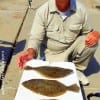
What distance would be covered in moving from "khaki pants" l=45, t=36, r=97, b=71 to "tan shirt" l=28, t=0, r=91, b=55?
0.22 feet

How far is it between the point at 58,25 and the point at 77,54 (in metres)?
0.49

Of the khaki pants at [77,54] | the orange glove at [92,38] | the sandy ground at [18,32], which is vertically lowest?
the sandy ground at [18,32]

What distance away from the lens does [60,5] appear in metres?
4.96

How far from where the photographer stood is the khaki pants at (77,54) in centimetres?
534

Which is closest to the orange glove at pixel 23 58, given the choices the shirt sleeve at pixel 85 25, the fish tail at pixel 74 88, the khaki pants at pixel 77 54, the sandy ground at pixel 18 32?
the fish tail at pixel 74 88

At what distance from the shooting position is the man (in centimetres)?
514

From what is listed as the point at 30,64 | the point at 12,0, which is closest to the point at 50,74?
the point at 30,64

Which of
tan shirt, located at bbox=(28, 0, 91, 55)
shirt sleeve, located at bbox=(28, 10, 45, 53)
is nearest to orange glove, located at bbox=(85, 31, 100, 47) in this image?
tan shirt, located at bbox=(28, 0, 91, 55)

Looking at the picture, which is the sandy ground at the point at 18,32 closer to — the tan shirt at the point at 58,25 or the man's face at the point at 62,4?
the tan shirt at the point at 58,25

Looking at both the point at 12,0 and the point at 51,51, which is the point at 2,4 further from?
the point at 51,51

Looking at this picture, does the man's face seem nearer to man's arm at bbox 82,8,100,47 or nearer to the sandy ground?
man's arm at bbox 82,8,100,47

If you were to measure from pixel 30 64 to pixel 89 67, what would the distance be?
6.56 feet

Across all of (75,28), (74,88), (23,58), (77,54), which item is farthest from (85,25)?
(74,88)

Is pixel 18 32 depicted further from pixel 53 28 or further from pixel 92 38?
pixel 92 38
